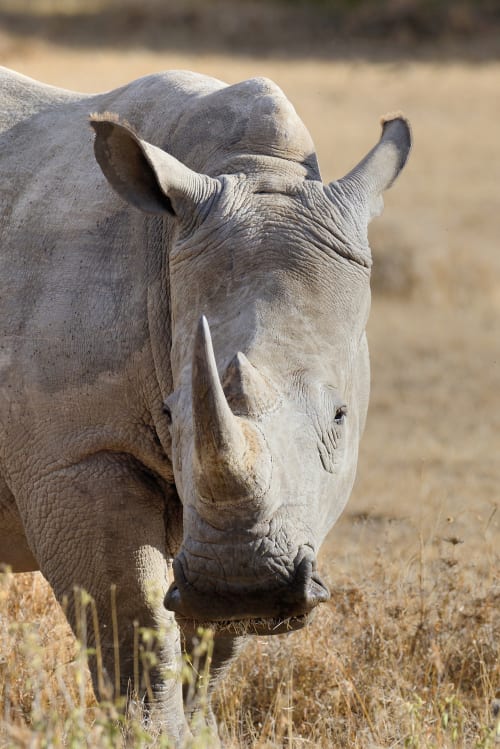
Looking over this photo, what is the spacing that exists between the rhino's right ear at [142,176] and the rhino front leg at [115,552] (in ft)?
2.77

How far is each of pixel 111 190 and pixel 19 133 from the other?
614 mm

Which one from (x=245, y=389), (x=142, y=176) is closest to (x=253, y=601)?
(x=245, y=389)

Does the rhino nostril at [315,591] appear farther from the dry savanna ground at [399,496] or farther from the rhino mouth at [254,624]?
the dry savanna ground at [399,496]

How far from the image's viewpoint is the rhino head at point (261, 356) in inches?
138

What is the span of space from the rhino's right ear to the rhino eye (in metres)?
0.81

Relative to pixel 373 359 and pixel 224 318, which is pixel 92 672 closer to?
pixel 224 318

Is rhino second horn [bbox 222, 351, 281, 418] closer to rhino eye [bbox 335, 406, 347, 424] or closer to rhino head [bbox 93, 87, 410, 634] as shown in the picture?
rhino head [bbox 93, 87, 410, 634]

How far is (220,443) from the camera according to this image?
342 centimetres

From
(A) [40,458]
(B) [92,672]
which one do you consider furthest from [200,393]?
(B) [92,672]

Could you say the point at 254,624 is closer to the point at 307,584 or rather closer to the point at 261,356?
the point at 307,584

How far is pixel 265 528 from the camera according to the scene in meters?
3.52

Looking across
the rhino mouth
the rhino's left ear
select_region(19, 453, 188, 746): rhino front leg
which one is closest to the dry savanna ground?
select_region(19, 453, 188, 746): rhino front leg

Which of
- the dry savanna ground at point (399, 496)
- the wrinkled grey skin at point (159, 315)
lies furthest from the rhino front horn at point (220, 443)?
the dry savanna ground at point (399, 496)

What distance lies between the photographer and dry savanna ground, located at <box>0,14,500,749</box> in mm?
4715
